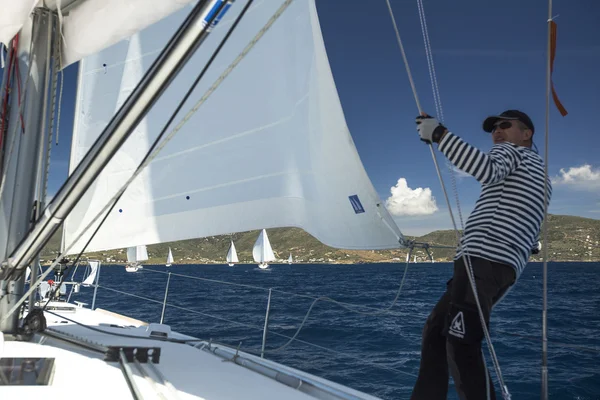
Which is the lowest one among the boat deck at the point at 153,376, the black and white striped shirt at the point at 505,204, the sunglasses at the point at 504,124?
the boat deck at the point at 153,376

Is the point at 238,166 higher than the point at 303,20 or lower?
lower

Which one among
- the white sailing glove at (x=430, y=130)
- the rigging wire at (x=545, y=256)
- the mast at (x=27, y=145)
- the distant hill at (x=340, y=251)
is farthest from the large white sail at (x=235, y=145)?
the distant hill at (x=340, y=251)

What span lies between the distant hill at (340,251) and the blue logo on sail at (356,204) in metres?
74.2

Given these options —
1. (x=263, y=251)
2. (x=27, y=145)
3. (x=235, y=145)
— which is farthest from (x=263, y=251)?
(x=27, y=145)

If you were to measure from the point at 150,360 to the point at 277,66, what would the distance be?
1750 millimetres

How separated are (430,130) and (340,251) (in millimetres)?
138411

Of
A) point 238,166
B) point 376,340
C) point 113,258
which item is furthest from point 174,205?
point 113,258

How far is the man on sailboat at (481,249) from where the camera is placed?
4.68 feet

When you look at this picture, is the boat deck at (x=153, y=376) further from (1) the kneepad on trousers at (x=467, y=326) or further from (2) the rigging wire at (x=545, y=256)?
(2) the rigging wire at (x=545, y=256)

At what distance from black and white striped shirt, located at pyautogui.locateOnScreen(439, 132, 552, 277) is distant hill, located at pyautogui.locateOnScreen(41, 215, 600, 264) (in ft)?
246

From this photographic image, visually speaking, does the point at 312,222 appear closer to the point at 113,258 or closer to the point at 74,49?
the point at 74,49

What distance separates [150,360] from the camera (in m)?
1.96

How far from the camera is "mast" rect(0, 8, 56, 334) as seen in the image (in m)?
2.12

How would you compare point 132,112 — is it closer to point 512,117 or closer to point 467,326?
point 467,326
